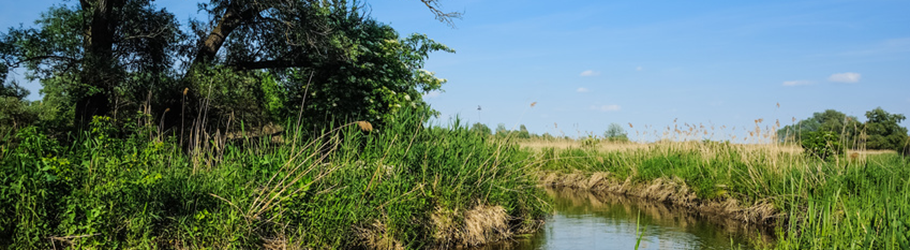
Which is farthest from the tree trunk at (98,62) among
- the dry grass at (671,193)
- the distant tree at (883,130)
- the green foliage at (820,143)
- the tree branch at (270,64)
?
the distant tree at (883,130)

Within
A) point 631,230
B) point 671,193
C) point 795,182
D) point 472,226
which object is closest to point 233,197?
point 472,226

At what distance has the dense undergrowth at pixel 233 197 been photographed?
4.90 meters

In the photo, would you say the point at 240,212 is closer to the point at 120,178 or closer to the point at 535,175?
the point at 120,178

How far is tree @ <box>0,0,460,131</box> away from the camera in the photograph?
10992mm

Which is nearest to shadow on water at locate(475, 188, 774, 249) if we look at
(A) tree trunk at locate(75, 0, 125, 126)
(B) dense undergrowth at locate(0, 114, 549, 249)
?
(B) dense undergrowth at locate(0, 114, 549, 249)

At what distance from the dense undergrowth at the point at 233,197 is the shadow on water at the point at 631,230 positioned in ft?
3.63

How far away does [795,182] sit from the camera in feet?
29.6

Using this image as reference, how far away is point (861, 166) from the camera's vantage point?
9.22m

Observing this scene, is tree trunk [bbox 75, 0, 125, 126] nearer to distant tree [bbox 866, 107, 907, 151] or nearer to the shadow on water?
the shadow on water

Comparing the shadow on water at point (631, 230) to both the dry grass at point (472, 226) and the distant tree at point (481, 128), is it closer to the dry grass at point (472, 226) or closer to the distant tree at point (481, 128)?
the dry grass at point (472, 226)

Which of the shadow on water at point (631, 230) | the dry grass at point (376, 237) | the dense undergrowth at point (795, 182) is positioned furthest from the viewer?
the shadow on water at point (631, 230)

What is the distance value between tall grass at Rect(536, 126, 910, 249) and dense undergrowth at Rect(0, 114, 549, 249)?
1787 mm

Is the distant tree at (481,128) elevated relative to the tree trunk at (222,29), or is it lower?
lower

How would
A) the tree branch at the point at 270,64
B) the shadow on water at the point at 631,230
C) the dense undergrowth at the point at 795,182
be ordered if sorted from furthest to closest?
the tree branch at the point at 270,64
the shadow on water at the point at 631,230
the dense undergrowth at the point at 795,182
